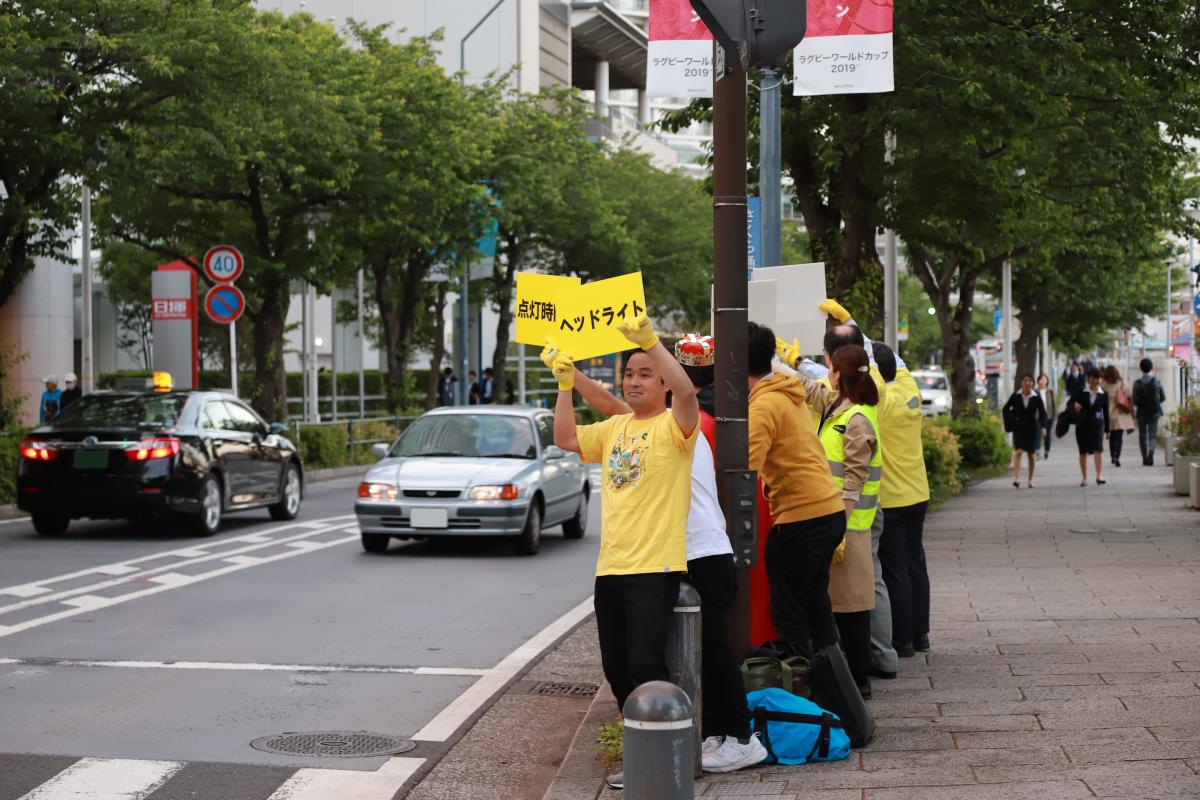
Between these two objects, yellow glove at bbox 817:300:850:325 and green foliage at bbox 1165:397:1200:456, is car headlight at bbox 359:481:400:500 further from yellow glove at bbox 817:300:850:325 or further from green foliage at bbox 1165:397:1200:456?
green foliage at bbox 1165:397:1200:456

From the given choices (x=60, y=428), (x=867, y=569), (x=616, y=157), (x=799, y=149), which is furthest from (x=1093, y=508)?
(x=616, y=157)

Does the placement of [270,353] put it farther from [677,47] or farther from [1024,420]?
[677,47]

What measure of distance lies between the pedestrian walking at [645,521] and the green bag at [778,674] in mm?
772

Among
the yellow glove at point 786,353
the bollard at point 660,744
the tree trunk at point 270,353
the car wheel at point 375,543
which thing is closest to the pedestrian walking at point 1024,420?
the car wheel at point 375,543

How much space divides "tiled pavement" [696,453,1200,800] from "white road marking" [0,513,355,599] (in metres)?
7.06

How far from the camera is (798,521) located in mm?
7316

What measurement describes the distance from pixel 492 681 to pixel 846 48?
4.89 meters

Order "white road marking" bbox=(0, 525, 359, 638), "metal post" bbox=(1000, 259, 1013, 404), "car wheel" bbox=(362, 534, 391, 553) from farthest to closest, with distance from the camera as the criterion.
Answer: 1. "metal post" bbox=(1000, 259, 1013, 404)
2. "car wheel" bbox=(362, 534, 391, 553)
3. "white road marking" bbox=(0, 525, 359, 638)

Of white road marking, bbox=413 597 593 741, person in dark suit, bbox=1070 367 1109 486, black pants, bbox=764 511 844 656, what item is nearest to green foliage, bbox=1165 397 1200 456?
person in dark suit, bbox=1070 367 1109 486

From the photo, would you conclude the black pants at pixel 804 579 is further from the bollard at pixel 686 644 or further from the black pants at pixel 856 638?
the bollard at pixel 686 644

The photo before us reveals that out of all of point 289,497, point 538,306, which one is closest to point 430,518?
point 289,497

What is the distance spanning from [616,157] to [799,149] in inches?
1480

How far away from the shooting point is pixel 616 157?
56000 millimetres

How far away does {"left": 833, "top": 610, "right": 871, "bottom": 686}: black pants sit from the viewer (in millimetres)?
8078
